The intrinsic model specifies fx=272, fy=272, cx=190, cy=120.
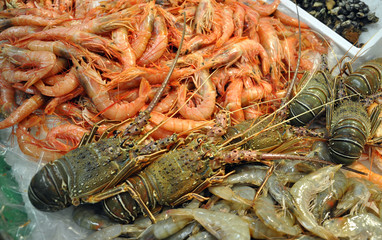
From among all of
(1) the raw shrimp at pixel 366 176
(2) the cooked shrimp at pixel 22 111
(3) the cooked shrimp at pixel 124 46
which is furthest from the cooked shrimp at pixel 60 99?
(1) the raw shrimp at pixel 366 176

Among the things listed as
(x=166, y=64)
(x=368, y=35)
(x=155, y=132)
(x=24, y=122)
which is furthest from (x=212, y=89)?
(x=368, y=35)

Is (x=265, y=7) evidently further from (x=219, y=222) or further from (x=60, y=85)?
(x=219, y=222)

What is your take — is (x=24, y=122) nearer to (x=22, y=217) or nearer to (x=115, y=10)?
(x=22, y=217)

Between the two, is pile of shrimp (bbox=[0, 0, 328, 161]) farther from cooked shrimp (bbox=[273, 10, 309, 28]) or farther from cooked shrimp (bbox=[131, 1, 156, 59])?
cooked shrimp (bbox=[273, 10, 309, 28])

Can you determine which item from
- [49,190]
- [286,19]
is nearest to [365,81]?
[286,19]

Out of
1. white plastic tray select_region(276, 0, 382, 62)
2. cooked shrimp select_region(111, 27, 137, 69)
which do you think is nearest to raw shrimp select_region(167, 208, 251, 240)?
cooked shrimp select_region(111, 27, 137, 69)

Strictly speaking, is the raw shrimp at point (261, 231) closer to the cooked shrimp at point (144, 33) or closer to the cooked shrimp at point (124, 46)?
the cooked shrimp at point (124, 46)
